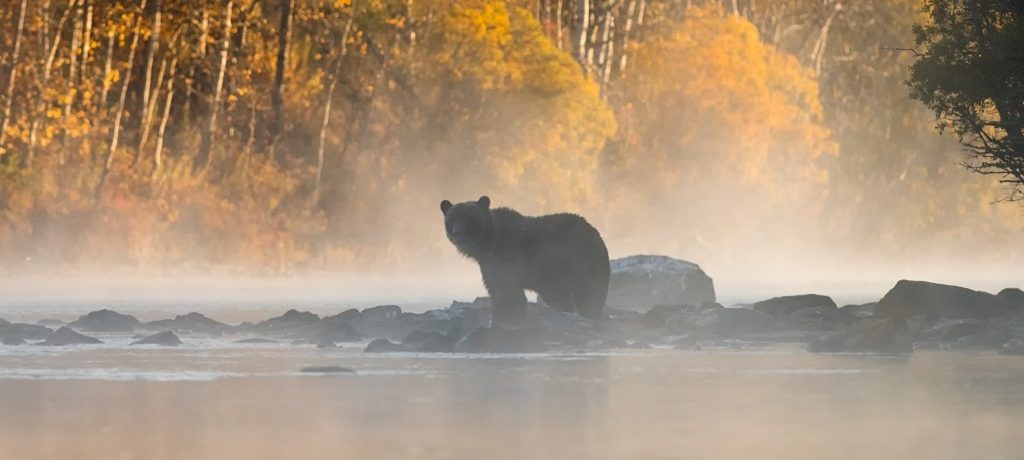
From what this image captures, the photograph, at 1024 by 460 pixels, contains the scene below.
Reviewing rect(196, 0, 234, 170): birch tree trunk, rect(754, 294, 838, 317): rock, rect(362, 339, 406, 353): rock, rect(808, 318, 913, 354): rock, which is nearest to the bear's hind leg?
rect(362, 339, 406, 353): rock

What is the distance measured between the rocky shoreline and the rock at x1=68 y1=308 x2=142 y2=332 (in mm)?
19

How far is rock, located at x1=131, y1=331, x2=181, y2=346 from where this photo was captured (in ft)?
81.0

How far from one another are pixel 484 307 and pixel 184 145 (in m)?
29.0

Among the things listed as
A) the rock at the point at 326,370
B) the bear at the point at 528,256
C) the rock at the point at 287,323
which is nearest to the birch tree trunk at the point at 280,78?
the rock at the point at 287,323

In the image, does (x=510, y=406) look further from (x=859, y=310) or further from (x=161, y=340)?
(x=859, y=310)

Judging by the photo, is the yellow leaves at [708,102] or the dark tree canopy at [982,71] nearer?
the dark tree canopy at [982,71]

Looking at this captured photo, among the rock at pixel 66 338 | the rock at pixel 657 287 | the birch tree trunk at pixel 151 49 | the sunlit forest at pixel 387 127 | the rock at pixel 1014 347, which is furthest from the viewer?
the birch tree trunk at pixel 151 49

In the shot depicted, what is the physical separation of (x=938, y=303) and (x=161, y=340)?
10887 millimetres

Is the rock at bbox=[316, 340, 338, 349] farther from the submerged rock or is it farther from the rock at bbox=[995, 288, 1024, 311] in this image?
the rock at bbox=[995, 288, 1024, 311]

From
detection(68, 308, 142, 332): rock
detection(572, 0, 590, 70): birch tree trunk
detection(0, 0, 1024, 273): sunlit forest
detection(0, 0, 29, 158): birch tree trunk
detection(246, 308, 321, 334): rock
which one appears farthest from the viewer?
detection(572, 0, 590, 70): birch tree trunk

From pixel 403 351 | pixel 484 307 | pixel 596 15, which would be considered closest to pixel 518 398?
pixel 403 351

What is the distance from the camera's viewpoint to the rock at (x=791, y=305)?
29422 mm

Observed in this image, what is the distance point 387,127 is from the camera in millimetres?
59844

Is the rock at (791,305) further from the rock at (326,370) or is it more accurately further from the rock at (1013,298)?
the rock at (326,370)
